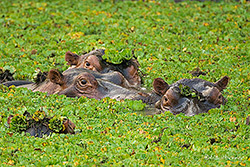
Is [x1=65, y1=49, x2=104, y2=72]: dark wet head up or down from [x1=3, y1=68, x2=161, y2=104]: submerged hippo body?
up

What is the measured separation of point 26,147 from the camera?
6332mm

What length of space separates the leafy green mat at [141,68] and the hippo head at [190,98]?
196mm

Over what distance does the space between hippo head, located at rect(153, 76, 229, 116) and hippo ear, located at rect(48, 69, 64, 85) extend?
1883mm

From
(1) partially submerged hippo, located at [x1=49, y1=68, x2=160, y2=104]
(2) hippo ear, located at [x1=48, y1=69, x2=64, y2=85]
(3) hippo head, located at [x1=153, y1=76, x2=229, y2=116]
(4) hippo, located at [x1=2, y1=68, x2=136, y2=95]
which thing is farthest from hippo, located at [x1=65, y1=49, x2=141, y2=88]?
(3) hippo head, located at [x1=153, y1=76, x2=229, y2=116]

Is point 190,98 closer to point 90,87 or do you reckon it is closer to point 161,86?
point 161,86

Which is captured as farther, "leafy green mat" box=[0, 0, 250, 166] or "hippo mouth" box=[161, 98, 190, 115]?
"hippo mouth" box=[161, 98, 190, 115]

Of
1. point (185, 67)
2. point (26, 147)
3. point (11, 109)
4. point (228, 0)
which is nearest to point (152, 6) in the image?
point (228, 0)

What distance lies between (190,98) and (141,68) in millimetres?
3690

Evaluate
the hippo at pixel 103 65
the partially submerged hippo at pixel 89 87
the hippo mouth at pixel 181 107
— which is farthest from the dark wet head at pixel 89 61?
the hippo mouth at pixel 181 107

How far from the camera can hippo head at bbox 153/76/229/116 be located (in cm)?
763

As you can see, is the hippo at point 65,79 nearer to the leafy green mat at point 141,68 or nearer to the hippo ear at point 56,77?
the hippo ear at point 56,77

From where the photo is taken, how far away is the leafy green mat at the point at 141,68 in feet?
20.5

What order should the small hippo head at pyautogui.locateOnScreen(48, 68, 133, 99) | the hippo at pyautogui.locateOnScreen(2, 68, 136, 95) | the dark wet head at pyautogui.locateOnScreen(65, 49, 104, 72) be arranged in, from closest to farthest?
the small hippo head at pyautogui.locateOnScreen(48, 68, 133, 99)
the hippo at pyautogui.locateOnScreen(2, 68, 136, 95)
the dark wet head at pyautogui.locateOnScreen(65, 49, 104, 72)

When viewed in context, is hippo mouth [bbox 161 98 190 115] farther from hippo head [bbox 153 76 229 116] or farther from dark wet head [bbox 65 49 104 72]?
dark wet head [bbox 65 49 104 72]
